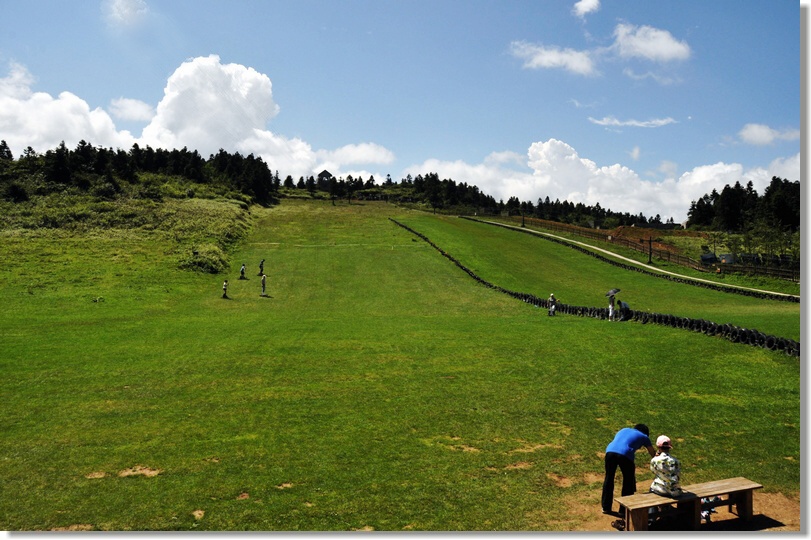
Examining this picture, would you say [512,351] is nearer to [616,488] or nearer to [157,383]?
[616,488]

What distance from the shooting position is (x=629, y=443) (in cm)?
1141

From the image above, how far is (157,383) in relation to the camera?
20.6 metres

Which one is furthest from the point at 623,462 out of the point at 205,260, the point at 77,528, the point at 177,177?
the point at 177,177

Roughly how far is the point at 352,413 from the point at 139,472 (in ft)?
21.0

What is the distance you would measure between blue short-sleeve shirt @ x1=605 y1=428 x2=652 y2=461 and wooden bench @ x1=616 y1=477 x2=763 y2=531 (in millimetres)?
1010

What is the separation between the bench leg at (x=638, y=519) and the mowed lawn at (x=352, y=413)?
49.5 inches

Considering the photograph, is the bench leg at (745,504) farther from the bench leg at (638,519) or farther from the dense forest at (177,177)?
the dense forest at (177,177)

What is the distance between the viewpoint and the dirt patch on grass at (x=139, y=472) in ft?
42.3

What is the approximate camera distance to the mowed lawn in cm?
1147

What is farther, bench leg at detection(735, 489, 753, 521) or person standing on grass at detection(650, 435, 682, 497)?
bench leg at detection(735, 489, 753, 521)

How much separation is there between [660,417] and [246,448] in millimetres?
12599

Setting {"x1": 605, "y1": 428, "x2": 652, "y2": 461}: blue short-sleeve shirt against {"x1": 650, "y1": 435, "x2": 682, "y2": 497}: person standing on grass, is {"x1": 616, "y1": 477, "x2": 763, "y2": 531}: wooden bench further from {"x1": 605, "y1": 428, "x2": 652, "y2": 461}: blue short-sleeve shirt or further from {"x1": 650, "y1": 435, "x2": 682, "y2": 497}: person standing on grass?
{"x1": 605, "y1": 428, "x2": 652, "y2": 461}: blue short-sleeve shirt

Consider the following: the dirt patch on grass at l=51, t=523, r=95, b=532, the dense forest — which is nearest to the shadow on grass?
the dirt patch on grass at l=51, t=523, r=95, b=532

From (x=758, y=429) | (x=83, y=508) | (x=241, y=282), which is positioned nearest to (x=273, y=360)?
(x=83, y=508)
